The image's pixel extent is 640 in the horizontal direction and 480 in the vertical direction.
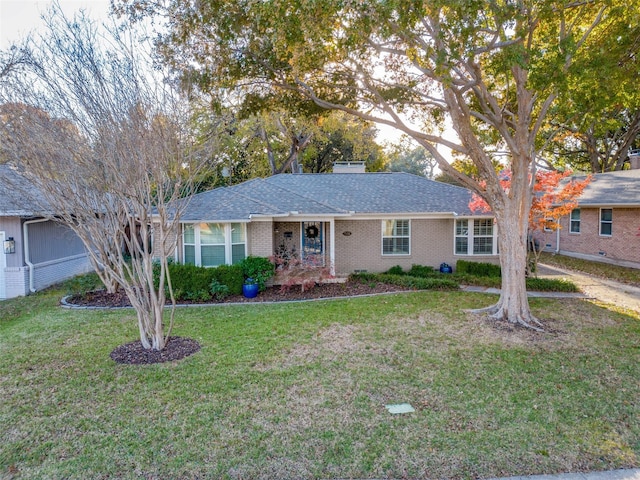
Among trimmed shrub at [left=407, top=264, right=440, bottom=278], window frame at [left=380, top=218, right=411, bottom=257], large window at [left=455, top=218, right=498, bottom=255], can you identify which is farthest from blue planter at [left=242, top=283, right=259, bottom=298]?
large window at [left=455, top=218, right=498, bottom=255]

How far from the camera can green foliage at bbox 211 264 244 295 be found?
1255cm

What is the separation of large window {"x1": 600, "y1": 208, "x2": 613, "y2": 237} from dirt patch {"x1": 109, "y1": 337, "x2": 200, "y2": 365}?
744 inches

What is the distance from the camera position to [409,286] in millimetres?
13531

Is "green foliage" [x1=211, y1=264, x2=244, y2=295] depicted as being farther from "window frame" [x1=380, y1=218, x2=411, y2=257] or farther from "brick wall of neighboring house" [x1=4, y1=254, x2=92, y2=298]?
"brick wall of neighboring house" [x1=4, y1=254, x2=92, y2=298]

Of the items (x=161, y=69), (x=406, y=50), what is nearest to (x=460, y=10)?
(x=406, y=50)

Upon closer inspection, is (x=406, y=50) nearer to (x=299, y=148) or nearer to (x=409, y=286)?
(x=409, y=286)

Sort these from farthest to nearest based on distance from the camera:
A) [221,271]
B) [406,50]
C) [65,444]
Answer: [221,271] < [406,50] < [65,444]

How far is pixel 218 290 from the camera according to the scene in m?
12.4

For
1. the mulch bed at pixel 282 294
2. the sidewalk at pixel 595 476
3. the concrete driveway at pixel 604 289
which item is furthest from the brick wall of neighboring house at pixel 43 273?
the concrete driveway at pixel 604 289

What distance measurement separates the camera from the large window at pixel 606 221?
1850cm

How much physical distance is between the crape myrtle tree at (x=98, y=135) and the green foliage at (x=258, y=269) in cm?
546

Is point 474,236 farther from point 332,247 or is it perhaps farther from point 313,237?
point 313,237

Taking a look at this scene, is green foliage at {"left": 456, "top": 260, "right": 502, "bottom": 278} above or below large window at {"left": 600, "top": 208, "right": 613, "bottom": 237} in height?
below

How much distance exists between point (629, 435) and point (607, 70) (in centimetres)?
701
